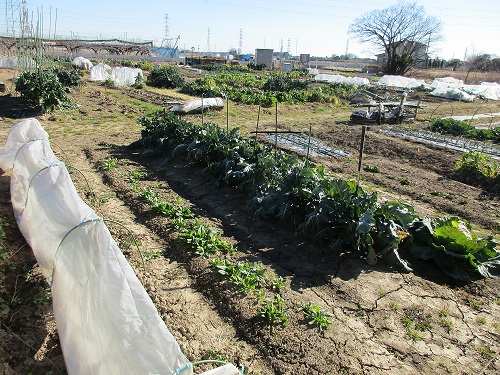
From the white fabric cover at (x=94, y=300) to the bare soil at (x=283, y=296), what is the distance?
746 millimetres

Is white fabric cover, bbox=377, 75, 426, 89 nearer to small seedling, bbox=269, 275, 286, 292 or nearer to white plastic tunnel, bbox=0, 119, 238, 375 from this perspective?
small seedling, bbox=269, 275, 286, 292

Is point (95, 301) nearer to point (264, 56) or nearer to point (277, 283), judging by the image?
point (277, 283)

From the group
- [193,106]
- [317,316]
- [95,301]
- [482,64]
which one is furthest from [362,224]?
[482,64]

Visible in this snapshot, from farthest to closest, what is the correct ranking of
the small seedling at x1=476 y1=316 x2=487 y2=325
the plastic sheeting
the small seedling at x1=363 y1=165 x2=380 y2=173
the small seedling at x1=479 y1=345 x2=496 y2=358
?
the plastic sheeting < the small seedling at x1=363 y1=165 x2=380 y2=173 < the small seedling at x1=476 y1=316 x2=487 y2=325 < the small seedling at x1=479 y1=345 x2=496 y2=358

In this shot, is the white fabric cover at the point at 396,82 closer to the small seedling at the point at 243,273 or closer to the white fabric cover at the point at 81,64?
the white fabric cover at the point at 81,64

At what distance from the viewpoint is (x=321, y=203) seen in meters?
5.15

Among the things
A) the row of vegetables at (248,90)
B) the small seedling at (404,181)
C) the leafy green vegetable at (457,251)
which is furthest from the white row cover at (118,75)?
the leafy green vegetable at (457,251)

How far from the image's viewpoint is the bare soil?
11.0ft

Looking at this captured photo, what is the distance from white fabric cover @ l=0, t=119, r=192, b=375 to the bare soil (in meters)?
0.75

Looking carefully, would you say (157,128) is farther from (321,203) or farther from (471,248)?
(471,248)

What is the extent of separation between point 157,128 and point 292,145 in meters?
4.12

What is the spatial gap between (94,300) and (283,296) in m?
2.11

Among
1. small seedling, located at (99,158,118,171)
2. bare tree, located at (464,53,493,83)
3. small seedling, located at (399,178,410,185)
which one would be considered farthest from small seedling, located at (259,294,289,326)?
bare tree, located at (464,53,493,83)

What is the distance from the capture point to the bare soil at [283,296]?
336 centimetres
